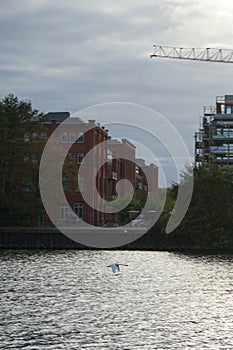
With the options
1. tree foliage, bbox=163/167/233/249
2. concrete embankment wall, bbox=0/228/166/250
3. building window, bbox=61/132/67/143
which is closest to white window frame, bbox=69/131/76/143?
building window, bbox=61/132/67/143

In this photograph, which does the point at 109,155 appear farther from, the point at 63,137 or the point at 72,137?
the point at 63,137

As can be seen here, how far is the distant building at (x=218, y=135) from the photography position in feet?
541

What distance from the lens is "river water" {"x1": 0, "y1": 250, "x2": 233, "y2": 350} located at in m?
39.3

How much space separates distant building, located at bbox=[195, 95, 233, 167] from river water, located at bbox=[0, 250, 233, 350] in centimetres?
7789

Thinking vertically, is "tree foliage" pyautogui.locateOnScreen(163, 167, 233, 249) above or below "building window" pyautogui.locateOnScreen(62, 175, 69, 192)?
below

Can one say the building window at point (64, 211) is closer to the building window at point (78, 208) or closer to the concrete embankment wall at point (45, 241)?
the building window at point (78, 208)

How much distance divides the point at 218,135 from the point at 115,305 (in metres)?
119

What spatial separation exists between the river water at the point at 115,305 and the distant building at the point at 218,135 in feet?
256

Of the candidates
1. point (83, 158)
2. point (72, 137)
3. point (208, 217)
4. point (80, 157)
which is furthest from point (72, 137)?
point (208, 217)

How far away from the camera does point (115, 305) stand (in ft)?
170

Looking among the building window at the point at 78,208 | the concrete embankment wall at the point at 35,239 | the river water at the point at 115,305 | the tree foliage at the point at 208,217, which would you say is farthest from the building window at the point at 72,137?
the river water at the point at 115,305

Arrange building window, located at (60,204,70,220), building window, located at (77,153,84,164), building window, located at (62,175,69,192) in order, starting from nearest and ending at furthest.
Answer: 1. building window, located at (62,175,69,192)
2. building window, located at (60,204,70,220)
3. building window, located at (77,153,84,164)

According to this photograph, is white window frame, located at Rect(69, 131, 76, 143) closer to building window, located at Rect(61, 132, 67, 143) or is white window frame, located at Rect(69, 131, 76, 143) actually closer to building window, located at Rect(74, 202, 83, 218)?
building window, located at Rect(61, 132, 67, 143)

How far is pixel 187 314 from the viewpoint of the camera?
159 ft
